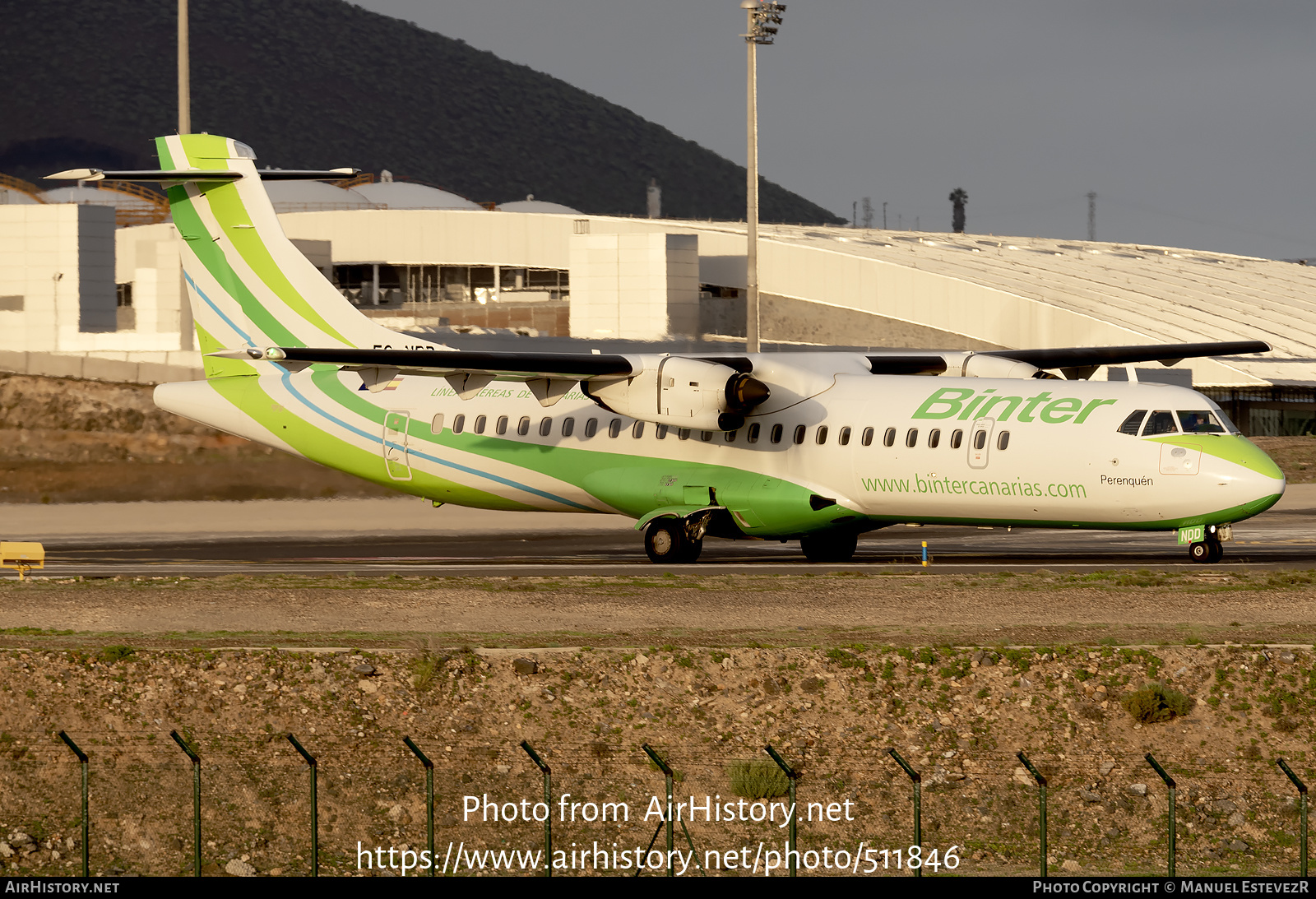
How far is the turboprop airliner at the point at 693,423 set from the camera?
25609 mm

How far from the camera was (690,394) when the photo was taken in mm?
27688

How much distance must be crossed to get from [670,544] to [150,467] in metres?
17.4

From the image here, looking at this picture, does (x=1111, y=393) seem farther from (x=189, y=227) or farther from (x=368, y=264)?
(x=368, y=264)

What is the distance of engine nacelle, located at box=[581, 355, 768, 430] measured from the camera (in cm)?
2756

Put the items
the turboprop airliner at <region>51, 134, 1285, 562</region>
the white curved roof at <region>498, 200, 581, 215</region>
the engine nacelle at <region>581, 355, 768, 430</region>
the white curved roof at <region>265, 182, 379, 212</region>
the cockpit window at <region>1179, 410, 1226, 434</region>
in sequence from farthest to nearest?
1. the white curved roof at <region>498, 200, 581, 215</region>
2. the white curved roof at <region>265, 182, 379, 212</region>
3. the engine nacelle at <region>581, 355, 768, 430</region>
4. the turboprop airliner at <region>51, 134, 1285, 562</region>
5. the cockpit window at <region>1179, 410, 1226, 434</region>

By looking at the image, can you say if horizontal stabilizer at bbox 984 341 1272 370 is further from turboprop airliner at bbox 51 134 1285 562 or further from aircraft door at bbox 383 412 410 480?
aircraft door at bbox 383 412 410 480

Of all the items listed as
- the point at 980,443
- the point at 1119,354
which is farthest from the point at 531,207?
the point at 980,443

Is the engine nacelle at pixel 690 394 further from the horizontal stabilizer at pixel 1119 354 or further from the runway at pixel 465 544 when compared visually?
the horizontal stabilizer at pixel 1119 354

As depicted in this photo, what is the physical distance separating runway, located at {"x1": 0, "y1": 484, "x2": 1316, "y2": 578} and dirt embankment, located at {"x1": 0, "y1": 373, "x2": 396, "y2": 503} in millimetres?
754

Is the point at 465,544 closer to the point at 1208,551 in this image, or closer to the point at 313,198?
the point at 1208,551

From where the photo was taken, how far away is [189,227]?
111 ft

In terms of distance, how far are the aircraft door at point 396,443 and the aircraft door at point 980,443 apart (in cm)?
1148

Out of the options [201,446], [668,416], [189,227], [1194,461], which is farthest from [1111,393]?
[201,446]

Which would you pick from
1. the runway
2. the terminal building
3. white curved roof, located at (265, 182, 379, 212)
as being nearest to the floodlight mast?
the runway
